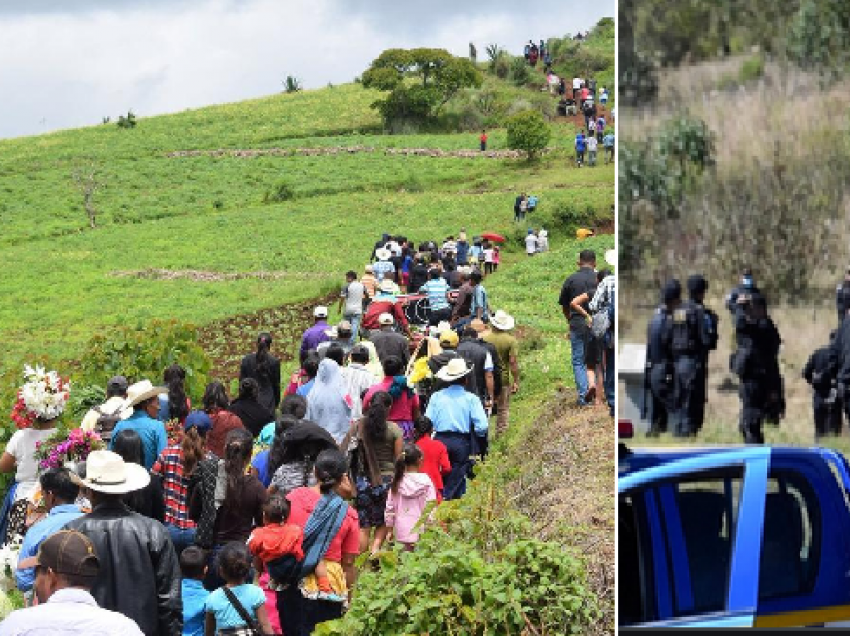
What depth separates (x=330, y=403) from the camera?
11.5 m

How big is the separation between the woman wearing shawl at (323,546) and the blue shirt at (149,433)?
1.86m

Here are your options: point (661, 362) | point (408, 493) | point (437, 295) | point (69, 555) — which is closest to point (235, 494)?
point (408, 493)

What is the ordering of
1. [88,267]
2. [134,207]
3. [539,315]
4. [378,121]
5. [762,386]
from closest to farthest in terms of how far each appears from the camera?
[762,386]
[539,315]
[88,267]
[134,207]
[378,121]

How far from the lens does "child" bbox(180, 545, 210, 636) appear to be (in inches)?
298

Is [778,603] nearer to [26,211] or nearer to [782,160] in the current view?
[782,160]

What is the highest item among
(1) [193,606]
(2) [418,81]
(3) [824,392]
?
(2) [418,81]

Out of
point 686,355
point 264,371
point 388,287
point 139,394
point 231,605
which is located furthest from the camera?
point 388,287

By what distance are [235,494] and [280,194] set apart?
4697 cm

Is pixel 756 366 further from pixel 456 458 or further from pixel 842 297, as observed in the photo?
pixel 456 458

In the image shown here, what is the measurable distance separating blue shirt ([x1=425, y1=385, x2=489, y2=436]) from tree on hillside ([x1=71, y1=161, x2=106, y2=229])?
43.8 m

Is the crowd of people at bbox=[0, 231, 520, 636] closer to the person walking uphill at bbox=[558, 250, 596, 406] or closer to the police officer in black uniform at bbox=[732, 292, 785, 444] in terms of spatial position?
the person walking uphill at bbox=[558, 250, 596, 406]

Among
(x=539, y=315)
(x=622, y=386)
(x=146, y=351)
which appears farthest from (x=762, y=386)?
(x=539, y=315)

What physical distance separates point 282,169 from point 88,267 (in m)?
20.2

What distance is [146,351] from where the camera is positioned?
17.4m
